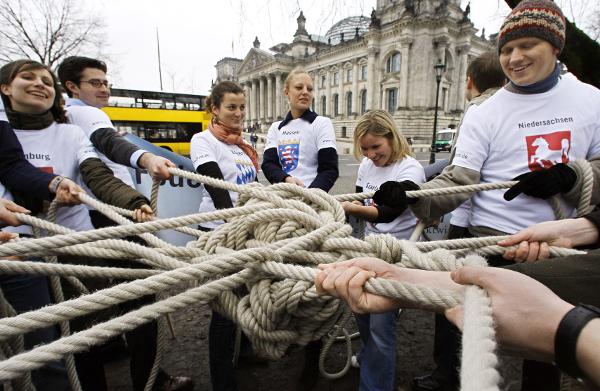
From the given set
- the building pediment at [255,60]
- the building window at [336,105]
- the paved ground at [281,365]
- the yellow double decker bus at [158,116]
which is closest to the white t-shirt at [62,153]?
the paved ground at [281,365]

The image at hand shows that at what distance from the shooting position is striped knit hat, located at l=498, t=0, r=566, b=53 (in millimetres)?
1648

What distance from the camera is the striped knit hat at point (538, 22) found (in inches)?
64.9

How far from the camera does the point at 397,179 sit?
233 cm

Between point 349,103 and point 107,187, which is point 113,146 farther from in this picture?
point 349,103

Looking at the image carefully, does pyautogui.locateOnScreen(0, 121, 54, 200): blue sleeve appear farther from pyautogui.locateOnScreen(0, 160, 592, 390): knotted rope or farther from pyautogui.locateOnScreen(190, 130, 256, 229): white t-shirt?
pyautogui.locateOnScreen(190, 130, 256, 229): white t-shirt

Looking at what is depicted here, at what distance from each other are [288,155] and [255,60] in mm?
71637

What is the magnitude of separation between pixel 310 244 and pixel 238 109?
1853 millimetres

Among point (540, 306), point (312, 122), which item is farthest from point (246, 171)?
point (540, 306)

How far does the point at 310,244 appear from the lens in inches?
46.3

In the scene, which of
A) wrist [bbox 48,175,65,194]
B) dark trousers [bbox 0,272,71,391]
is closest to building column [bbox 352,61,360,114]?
wrist [bbox 48,175,65,194]

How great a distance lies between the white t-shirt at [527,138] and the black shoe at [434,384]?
46.4 inches

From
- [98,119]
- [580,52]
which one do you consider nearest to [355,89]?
[580,52]

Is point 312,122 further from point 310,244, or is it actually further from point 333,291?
point 333,291

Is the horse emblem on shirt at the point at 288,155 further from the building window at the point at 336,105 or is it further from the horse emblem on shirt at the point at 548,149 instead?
the building window at the point at 336,105
